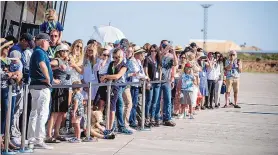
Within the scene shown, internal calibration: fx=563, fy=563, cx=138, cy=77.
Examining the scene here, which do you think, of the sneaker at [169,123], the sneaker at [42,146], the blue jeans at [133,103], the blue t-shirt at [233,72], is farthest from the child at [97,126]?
the blue t-shirt at [233,72]

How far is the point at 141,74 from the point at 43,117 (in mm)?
3422

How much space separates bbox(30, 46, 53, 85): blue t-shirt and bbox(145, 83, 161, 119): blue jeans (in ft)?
12.6

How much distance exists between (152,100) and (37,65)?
4290 mm

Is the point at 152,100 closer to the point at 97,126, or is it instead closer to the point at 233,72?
the point at 97,126

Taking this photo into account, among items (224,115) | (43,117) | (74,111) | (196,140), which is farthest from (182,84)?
(43,117)

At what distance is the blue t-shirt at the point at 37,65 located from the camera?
826cm

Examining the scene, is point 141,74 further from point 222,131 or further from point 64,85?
point 64,85

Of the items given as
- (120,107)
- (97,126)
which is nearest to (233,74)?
(120,107)

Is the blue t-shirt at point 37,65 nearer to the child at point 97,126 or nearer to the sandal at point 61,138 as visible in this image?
the sandal at point 61,138

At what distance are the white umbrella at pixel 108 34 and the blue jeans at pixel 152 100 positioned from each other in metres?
5.97

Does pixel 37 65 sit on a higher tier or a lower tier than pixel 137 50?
lower

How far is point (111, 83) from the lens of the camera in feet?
32.9

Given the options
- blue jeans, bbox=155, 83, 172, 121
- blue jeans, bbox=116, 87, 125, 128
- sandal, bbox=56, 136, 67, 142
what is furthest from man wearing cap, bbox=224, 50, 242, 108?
sandal, bbox=56, 136, 67, 142

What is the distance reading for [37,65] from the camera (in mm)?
8281
